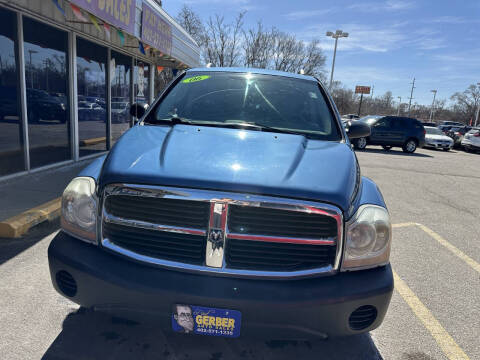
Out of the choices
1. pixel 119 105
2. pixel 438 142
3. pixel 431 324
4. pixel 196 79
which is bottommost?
pixel 431 324

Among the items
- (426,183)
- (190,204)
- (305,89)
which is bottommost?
(426,183)

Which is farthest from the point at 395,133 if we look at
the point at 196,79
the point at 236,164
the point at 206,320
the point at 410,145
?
the point at 206,320

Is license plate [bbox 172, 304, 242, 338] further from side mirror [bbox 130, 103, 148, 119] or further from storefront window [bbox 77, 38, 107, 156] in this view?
storefront window [bbox 77, 38, 107, 156]

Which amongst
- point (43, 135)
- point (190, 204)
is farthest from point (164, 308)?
point (43, 135)

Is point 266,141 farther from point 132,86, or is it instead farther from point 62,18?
point 132,86

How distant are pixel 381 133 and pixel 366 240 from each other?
55.4 ft

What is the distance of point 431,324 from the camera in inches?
113

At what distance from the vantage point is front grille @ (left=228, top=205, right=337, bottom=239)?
6.22ft

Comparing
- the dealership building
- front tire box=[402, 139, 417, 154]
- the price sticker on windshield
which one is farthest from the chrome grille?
front tire box=[402, 139, 417, 154]

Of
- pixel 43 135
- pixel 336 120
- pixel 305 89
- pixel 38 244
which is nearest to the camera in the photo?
pixel 336 120

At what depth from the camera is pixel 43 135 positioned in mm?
6949

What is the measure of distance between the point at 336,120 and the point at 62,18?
6.27 m

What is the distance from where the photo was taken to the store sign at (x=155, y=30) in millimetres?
8156

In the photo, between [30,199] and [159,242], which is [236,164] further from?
[30,199]
